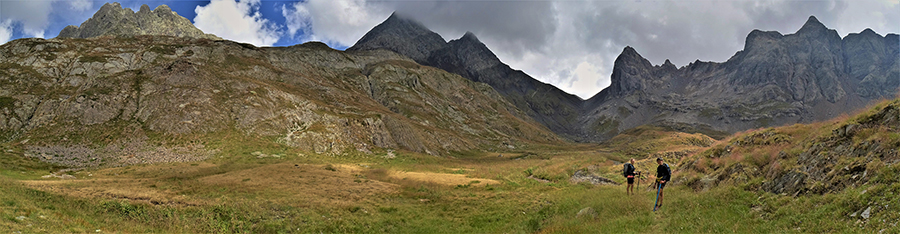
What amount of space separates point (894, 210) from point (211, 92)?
83.2 metres

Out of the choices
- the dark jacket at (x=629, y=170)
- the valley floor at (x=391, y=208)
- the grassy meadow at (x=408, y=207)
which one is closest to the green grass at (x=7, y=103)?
the grassy meadow at (x=408, y=207)

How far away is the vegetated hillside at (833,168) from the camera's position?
930cm

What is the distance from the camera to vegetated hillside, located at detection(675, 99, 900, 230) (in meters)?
9.30

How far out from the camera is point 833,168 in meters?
11.9

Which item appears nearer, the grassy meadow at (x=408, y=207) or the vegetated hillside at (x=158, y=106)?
the grassy meadow at (x=408, y=207)

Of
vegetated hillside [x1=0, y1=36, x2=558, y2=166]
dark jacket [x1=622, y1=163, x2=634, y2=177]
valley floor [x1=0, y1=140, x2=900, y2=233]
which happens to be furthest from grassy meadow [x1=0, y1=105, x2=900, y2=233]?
vegetated hillside [x1=0, y1=36, x2=558, y2=166]

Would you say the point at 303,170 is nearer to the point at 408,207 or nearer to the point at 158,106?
the point at 408,207

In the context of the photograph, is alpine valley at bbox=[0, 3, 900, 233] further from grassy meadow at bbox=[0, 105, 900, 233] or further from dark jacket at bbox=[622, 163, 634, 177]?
dark jacket at bbox=[622, 163, 634, 177]

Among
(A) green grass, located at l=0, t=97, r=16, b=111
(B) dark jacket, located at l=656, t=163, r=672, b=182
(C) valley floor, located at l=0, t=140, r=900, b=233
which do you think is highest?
(A) green grass, located at l=0, t=97, r=16, b=111

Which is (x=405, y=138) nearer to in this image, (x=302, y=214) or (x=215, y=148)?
(x=215, y=148)

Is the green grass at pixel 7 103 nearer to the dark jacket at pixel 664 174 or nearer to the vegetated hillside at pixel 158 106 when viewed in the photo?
the vegetated hillside at pixel 158 106

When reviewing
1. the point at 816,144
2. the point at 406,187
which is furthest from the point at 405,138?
the point at 816,144

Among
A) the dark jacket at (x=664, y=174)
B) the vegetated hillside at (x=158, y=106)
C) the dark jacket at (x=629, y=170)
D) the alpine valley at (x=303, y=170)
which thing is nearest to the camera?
the alpine valley at (x=303, y=170)

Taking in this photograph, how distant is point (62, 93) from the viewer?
61.7 m
